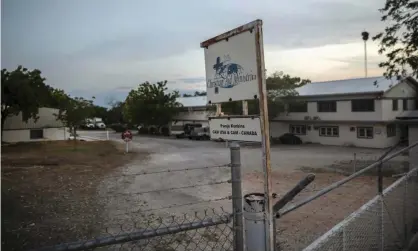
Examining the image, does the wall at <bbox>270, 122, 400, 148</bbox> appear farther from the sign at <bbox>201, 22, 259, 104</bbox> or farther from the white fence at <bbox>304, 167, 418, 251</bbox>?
the sign at <bbox>201, 22, 259, 104</bbox>

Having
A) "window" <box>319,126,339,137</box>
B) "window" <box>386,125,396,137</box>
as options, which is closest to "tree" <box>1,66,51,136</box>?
"window" <box>319,126,339,137</box>

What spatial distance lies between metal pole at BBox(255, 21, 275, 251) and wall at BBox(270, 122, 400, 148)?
31.2m

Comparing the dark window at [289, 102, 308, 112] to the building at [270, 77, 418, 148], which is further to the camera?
the dark window at [289, 102, 308, 112]

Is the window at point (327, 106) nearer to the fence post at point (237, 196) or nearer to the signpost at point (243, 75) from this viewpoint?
the signpost at point (243, 75)

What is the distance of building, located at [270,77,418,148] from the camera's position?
99.9 ft

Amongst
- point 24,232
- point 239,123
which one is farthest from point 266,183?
point 24,232

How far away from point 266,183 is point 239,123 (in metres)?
0.55

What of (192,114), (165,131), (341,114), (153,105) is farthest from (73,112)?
(341,114)

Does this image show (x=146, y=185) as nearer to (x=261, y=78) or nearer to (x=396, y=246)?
(x=396, y=246)

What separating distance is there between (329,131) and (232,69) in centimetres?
3413

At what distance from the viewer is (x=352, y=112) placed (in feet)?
106

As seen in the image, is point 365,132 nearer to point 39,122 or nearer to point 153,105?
point 153,105

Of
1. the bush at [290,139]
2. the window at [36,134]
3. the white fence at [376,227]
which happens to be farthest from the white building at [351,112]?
the white fence at [376,227]

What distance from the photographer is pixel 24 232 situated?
293 inches
